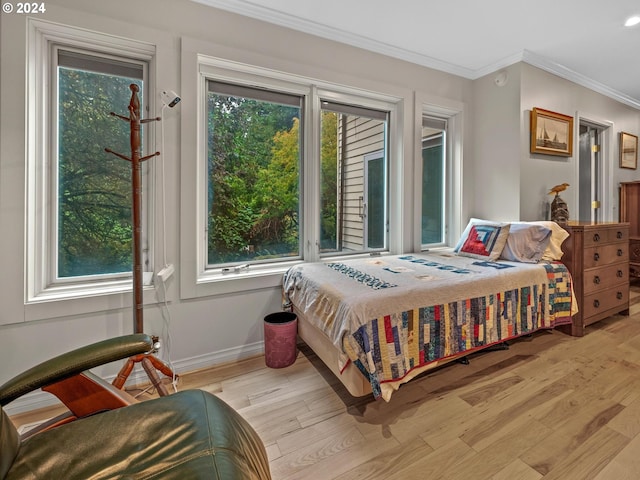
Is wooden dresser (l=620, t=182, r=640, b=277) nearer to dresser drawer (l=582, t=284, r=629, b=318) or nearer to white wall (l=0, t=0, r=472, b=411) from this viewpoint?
dresser drawer (l=582, t=284, r=629, b=318)

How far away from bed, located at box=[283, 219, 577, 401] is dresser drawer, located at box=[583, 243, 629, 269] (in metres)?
0.27

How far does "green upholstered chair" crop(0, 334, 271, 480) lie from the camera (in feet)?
2.43

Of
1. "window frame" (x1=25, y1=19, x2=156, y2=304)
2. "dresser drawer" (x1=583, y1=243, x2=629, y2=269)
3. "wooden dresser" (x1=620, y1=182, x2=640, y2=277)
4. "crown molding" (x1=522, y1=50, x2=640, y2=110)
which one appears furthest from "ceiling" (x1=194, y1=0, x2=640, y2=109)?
"dresser drawer" (x1=583, y1=243, x2=629, y2=269)

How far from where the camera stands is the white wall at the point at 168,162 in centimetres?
163

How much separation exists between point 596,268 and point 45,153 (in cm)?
411

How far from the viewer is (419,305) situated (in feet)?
5.45

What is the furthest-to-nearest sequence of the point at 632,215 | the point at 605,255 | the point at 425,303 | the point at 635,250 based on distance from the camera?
the point at 632,215
the point at 635,250
the point at 605,255
the point at 425,303

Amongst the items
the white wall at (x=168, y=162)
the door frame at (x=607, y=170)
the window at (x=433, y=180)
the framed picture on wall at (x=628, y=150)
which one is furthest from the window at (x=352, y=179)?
the framed picture on wall at (x=628, y=150)

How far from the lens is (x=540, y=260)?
95.5 inches

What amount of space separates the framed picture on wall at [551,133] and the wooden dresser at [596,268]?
3.03ft

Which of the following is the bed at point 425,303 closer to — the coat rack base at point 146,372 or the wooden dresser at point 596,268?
the wooden dresser at point 596,268

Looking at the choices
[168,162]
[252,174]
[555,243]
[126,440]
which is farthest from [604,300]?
[168,162]

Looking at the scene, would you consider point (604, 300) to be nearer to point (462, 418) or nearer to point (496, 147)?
point (496, 147)

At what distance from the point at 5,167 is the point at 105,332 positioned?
1.05 meters
